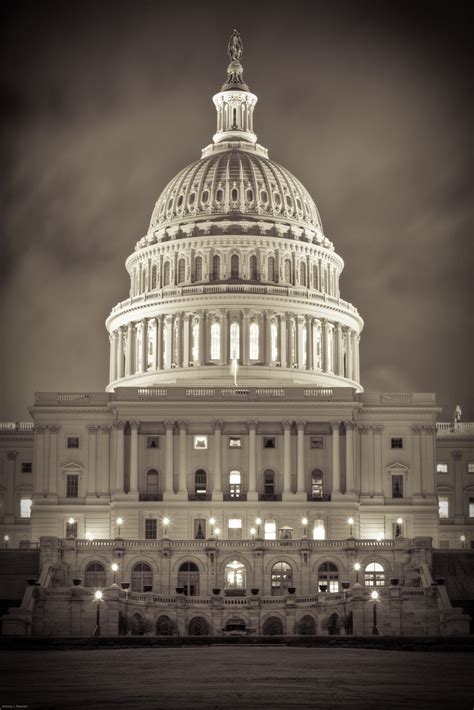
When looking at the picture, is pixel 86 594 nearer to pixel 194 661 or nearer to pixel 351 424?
pixel 194 661

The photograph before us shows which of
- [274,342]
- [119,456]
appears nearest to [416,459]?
[274,342]

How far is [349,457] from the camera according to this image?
141625mm

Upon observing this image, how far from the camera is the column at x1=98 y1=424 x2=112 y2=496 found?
142625 millimetres

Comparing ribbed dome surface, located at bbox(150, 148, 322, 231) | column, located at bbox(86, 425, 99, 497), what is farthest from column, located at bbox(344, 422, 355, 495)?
ribbed dome surface, located at bbox(150, 148, 322, 231)

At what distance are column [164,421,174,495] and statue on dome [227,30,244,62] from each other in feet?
192

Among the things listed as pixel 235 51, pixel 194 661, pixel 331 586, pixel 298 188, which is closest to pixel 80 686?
pixel 194 661

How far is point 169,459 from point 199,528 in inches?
262

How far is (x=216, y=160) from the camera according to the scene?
176375mm

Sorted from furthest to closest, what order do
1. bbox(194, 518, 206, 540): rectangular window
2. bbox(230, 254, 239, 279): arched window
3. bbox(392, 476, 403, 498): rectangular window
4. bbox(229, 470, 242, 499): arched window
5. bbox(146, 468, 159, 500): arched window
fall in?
1. bbox(230, 254, 239, 279): arched window
2. bbox(392, 476, 403, 498): rectangular window
3. bbox(146, 468, 159, 500): arched window
4. bbox(229, 470, 242, 499): arched window
5. bbox(194, 518, 206, 540): rectangular window

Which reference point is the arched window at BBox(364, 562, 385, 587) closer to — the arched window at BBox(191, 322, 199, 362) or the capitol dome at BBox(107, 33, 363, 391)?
the capitol dome at BBox(107, 33, 363, 391)

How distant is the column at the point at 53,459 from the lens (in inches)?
5615

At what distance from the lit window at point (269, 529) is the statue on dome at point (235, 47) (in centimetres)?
6615

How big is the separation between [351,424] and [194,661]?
67.4m

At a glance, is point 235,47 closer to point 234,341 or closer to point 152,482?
point 234,341
